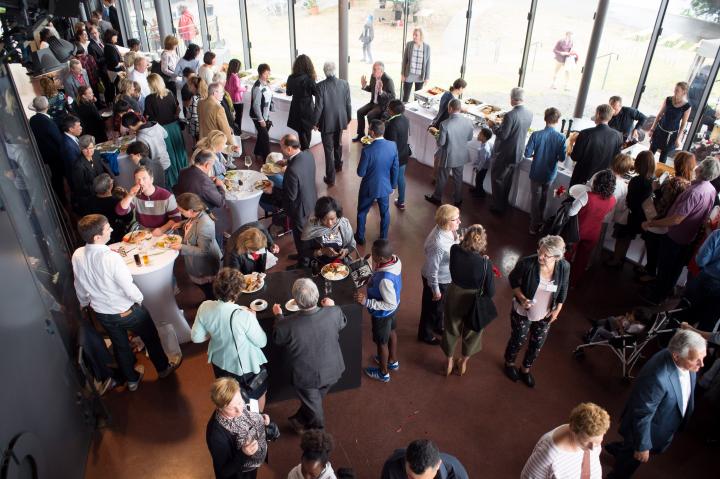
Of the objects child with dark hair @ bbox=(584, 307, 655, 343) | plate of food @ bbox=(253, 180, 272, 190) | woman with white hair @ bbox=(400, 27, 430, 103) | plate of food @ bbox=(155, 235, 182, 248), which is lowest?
child with dark hair @ bbox=(584, 307, 655, 343)

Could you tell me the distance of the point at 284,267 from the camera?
19.1ft

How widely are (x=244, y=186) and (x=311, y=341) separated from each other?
302cm

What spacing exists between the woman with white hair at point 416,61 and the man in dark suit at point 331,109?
2089 millimetres

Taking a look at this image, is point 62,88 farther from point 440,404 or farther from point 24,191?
point 440,404

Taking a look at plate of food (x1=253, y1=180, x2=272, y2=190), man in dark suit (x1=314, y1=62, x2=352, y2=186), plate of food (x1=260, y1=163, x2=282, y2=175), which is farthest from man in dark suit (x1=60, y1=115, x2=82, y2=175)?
man in dark suit (x1=314, y1=62, x2=352, y2=186)

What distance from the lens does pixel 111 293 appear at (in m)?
3.83

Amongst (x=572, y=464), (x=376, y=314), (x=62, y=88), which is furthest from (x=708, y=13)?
(x=62, y=88)

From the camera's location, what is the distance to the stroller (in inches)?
171

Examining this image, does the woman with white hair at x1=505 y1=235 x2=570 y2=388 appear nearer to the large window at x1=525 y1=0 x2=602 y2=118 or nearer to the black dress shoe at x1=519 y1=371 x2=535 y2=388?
the black dress shoe at x1=519 y1=371 x2=535 y2=388

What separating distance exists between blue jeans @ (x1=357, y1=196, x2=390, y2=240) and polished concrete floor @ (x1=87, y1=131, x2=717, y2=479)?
3.99 ft

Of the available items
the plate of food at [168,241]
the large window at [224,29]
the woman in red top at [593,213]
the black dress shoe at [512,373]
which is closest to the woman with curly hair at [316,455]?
the black dress shoe at [512,373]

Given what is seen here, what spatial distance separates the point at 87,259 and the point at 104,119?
4822mm

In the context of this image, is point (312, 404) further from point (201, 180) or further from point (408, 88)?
point (408, 88)

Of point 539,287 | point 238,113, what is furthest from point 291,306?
point 238,113
